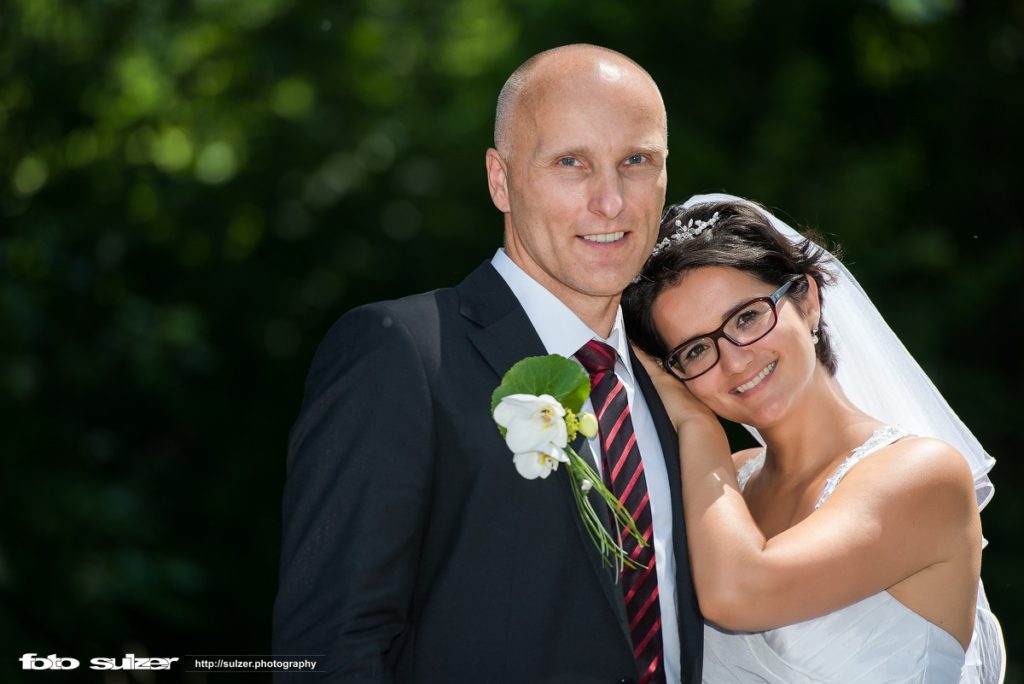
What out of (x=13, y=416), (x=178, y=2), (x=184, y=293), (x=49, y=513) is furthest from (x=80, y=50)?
(x=49, y=513)

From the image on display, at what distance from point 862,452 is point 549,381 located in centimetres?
103

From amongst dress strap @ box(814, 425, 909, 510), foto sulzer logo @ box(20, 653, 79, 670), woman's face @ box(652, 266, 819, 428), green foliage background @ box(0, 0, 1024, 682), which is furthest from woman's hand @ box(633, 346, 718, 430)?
green foliage background @ box(0, 0, 1024, 682)

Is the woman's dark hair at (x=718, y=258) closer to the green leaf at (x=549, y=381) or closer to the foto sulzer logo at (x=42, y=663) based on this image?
the green leaf at (x=549, y=381)

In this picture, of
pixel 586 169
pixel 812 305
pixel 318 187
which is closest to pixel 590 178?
pixel 586 169

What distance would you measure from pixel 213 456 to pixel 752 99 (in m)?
4.52

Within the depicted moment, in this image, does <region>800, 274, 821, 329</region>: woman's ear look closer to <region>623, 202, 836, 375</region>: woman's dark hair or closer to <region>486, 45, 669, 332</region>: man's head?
<region>623, 202, 836, 375</region>: woman's dark hair

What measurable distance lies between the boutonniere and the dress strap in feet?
2.29

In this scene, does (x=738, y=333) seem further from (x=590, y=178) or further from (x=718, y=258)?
(x=590, y=178)

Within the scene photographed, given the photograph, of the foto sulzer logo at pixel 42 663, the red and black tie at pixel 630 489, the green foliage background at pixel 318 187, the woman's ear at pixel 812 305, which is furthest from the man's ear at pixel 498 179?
the green foliage background at pixel 318 187

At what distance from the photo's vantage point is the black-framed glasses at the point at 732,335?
3143 mm

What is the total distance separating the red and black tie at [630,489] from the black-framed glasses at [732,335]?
1.19ft

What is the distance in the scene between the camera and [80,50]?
780 centimetres

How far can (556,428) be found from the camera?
2.50 m

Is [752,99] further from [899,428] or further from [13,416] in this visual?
[899,428]
